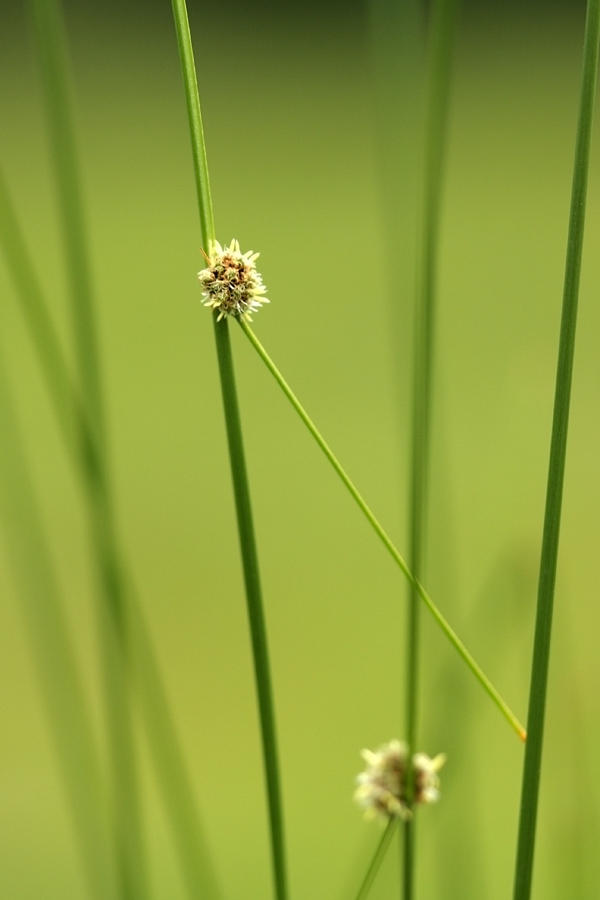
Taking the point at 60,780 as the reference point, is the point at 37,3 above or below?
above

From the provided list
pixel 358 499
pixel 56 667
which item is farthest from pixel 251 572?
pixel 56 667

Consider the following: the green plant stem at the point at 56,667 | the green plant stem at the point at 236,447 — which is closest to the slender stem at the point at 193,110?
the green plant stem at the point at 236,447

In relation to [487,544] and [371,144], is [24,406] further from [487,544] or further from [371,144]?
[371,144]

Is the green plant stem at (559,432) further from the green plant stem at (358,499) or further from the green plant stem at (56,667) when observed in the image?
the green plant stem at (56,667)

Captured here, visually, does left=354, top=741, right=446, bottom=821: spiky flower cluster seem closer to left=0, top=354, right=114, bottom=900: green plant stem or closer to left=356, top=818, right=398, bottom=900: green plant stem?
left=356, top=818, right=398, bottom=900: green plant stem

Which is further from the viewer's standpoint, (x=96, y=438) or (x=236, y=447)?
(x=96, y=438)

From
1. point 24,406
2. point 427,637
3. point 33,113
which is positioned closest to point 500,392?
point 24,406

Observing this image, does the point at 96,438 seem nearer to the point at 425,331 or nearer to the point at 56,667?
the point at 425,331
